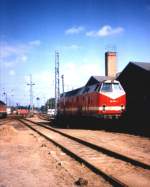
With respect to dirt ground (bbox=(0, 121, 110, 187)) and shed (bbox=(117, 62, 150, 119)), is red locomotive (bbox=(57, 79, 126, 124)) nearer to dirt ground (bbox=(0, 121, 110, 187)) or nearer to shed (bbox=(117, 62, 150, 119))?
shed (bbox=(117, 62, 150, 119))

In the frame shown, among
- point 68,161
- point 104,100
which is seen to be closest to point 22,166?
point 68,161

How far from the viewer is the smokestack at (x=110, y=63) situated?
146ft

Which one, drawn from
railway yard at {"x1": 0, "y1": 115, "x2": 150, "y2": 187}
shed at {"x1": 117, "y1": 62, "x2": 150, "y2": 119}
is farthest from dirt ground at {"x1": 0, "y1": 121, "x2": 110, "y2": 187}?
shed at {"x1": 117, "y1": 62, "x2": 150, "y2": 119}

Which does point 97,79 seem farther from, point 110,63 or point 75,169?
point 75,169

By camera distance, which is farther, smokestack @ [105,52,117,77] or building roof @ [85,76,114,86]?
smokestack @ [105,52,117,77]

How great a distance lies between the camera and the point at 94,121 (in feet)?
73.3

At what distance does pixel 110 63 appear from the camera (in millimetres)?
44781

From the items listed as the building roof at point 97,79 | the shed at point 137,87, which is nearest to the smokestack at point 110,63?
the building roof at point 97,79

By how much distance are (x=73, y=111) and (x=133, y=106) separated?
22.1 ft

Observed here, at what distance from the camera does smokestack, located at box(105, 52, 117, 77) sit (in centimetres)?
4462

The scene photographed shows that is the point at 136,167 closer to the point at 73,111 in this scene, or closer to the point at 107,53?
the point at 73,111

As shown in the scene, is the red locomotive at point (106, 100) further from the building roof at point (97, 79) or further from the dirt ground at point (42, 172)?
the building roof at point (97, 79)

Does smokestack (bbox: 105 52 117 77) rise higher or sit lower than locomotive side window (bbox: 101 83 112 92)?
higher

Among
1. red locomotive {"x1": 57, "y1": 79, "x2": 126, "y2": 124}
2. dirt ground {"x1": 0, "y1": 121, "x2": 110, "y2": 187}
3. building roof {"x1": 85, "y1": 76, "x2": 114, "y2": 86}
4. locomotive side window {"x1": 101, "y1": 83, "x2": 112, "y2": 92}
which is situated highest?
building roof {"x1": 85, "y1": 76, "x2": 114, "y2": 86}
